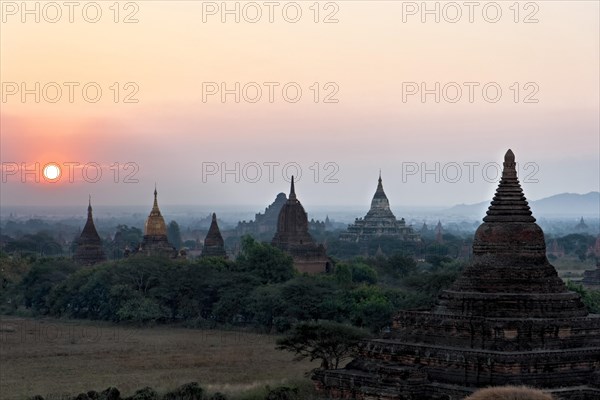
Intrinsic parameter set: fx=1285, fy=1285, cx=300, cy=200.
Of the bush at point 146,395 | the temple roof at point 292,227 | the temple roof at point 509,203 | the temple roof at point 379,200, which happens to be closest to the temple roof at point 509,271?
the temple roof at point 509,203

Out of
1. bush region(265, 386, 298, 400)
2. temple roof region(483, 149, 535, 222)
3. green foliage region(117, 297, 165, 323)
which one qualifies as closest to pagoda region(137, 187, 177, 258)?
green foliage region(117, 297, 165, 323)

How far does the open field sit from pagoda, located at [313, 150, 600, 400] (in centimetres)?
792

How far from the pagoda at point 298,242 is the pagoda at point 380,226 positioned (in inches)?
2067

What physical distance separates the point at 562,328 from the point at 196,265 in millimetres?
42083

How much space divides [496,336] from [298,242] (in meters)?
56.6

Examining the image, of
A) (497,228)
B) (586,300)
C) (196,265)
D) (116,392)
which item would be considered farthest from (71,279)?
(497,228)

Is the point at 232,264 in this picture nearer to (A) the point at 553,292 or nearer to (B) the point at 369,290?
(B) the point at 369,290

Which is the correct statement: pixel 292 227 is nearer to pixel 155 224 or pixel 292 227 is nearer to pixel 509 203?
pixel 155 224

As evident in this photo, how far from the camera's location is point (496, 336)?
29.8 metres

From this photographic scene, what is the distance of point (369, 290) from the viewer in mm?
61719

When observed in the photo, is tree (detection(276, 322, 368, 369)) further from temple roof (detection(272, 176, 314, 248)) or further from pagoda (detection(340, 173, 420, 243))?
pagoda (detection(340, 173, 420, 243))

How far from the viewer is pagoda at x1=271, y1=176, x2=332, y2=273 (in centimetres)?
8525

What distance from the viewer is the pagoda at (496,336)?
29.0 metres

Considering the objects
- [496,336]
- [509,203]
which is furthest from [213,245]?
[496,336]
